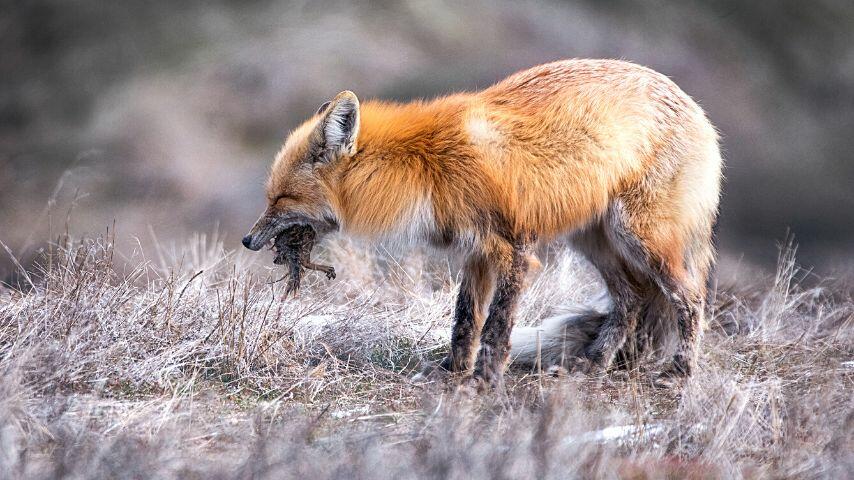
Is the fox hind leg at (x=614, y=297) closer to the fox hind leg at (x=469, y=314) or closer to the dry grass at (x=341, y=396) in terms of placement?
the dry grass at (x=341, y=396)

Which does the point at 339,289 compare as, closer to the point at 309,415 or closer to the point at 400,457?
the point at 309,415

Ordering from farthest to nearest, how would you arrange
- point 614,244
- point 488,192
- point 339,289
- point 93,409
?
Answer: point 339,289 → point 614,244 → point 488,192 → point 93,409

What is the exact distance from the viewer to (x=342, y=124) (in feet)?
15.1

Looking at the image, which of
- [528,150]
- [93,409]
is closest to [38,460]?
[93,409]

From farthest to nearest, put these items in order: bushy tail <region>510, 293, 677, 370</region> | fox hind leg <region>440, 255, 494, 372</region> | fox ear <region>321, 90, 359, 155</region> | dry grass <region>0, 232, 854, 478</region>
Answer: bushy tail <region>510, 293, 677, 370</region> < fox hind leg <region>440, 255, 494, 372</region> < fox ear <region>321, 90, 359, 155</region> < dry grass <region>0, 232, 854, 478</region>

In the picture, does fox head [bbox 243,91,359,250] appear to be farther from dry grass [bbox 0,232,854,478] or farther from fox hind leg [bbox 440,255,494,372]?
fox hind leg [bbox 440,255,494,372]

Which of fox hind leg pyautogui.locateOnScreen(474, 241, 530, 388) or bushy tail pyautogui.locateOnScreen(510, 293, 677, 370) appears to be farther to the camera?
bushy tail pyautogui.locateOnScreen(510, 293, 677, 370)

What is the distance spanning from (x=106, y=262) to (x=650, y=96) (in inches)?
117

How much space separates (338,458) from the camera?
3131 mm

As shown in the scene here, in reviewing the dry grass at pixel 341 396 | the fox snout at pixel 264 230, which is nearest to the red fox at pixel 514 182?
the fox snout at pixel 264 230

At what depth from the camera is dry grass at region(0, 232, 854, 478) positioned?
3.09 metres

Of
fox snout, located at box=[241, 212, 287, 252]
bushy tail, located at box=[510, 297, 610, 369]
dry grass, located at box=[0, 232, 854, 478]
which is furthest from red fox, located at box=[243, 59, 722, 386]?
dry grass, located at box=[0, 232, 854, 478]

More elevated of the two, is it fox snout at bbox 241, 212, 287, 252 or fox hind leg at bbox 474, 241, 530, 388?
fox snout at bbox 241, 212, 287, 252

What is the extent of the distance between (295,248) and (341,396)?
896mm
